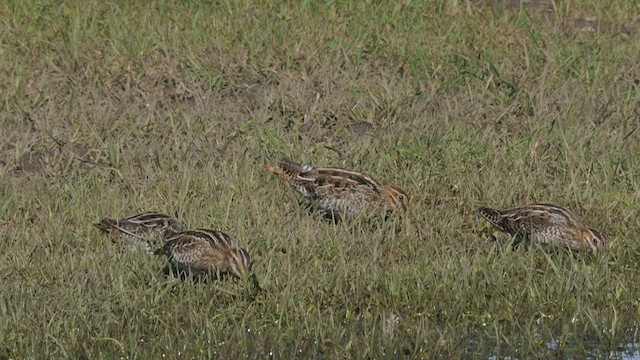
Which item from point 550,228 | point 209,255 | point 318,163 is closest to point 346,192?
point 318,163

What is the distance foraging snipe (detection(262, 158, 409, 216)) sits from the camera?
9.46 m

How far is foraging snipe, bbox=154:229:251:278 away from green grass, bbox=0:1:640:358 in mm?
124

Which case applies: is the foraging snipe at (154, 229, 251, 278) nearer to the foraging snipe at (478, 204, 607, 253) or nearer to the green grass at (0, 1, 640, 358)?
the green grass at (0, 1, 640, 358)

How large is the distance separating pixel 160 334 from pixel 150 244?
1256 mm

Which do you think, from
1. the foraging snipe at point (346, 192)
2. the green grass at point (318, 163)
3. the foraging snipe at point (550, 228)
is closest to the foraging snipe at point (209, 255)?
the green grass at point (318, 163)

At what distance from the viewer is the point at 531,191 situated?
9922mm

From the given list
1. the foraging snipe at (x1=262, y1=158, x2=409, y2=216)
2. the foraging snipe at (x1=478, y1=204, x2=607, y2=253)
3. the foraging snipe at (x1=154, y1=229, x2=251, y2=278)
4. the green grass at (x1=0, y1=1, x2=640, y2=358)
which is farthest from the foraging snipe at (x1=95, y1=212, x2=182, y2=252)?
the foraging snipe at (x1=478, y1=204, x2=607, y2=253)

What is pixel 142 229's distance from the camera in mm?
8672

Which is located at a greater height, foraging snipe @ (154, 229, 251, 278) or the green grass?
foraging snipe @ (154, 229, 251, 278)

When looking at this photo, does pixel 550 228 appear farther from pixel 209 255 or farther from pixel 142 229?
pixel 142 229

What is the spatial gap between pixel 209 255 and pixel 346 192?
1.60 m

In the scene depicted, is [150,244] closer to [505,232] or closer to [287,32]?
[505,232]

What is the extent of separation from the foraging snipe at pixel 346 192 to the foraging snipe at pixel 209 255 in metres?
1.38

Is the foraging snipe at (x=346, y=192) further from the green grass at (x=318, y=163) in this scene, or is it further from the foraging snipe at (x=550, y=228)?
the foraging snipe at (x=550, y=228)
